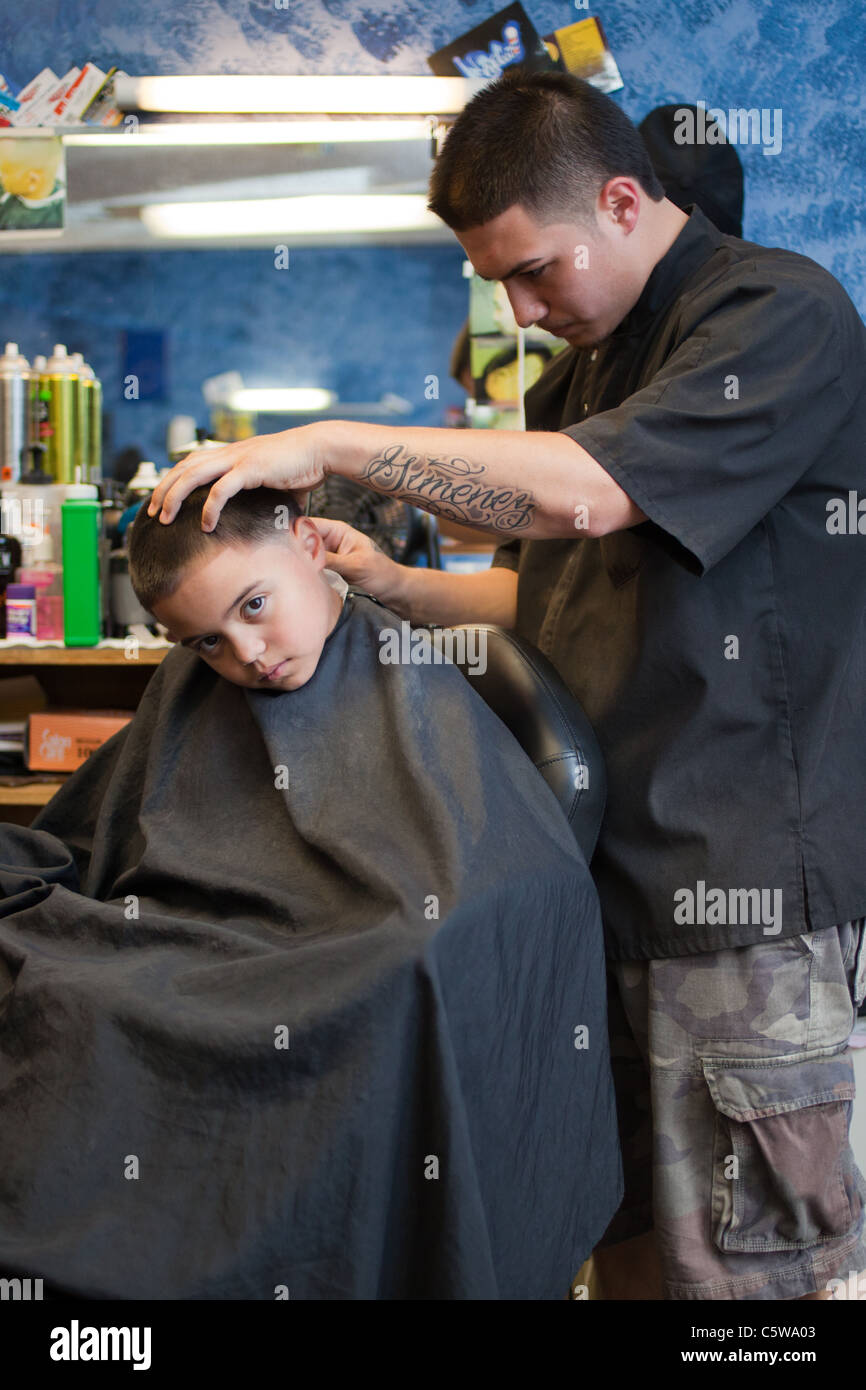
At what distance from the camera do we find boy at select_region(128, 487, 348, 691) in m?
1.41

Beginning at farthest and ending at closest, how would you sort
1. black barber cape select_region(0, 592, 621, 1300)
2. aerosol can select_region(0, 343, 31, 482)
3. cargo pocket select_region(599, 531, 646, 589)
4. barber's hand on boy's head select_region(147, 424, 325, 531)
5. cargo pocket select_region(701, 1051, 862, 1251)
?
1. aerosol can select_region(0, 343, 31, 482)
2. cargo pocket select_region(599, 531, 646, 589)
3. cargo pocket select_region(701, 1051, 862, 1251)
4. barber's hand on boy's head select_region(147, 424, 325, 531)
5. black barber cape select_region(0, 592, 621, 1300)

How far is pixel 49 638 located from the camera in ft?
9.14

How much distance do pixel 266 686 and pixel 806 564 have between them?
76 cm

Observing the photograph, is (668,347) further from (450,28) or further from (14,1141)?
(450,28)

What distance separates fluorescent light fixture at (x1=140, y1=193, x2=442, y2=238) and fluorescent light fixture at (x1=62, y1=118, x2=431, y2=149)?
0.15 metres

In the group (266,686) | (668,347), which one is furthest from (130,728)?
(668,347)

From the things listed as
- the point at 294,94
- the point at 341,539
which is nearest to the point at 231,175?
the point at 294,94

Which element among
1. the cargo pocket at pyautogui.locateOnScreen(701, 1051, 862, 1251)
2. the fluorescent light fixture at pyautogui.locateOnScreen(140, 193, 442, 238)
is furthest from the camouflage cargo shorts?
the fluorescent light fixture at pyautogui.locateOnScreen(140, 193, 442, 238)

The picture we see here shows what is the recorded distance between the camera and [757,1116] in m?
1.39

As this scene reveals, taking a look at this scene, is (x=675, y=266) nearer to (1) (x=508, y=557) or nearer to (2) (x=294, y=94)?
(1) (x=508, y=557)

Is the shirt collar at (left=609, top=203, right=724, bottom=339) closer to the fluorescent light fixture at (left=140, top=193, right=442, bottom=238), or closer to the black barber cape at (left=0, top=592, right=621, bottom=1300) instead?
the black barber cape at (left=0, top=592, right=621, bottom=1300)

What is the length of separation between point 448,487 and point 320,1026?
67 centimetres

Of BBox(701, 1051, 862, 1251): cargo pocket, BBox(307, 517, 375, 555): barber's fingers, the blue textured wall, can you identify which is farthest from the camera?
the blue textured wall
